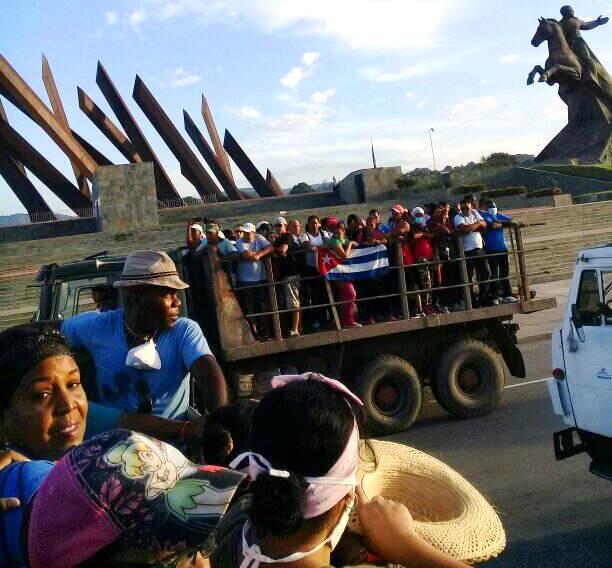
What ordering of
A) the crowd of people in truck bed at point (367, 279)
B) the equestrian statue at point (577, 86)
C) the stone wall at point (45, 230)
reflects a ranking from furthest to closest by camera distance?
the equestrian statue at point (577, 86), the stone wall at point (45, 230), the crowd of people in truck bed at point (367, 279)

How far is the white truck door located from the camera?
4.58 meters

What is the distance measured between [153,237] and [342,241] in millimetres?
15697

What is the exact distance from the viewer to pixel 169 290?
9.78 ft

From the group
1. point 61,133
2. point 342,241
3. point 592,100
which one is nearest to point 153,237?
point 61,133

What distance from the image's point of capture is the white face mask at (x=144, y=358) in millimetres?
2766

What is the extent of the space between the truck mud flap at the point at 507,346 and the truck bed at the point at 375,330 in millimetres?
148

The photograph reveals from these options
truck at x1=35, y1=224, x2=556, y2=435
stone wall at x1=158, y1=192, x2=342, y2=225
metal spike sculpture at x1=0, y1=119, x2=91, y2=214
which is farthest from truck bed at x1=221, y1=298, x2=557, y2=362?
metal spike sculpture at x1=0, y1=119, x2=91, y2=214

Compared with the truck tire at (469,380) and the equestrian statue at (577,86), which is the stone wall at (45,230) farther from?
the equestrian statue at (577,86)

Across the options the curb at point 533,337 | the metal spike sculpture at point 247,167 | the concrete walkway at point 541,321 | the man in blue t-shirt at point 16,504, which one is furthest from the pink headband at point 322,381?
the metal spike sculpture at point 247,167

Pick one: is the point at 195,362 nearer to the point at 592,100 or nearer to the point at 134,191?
the point at 134,191

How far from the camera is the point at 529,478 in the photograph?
18.9 feet

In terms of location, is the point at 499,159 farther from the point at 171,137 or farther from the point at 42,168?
the point at 42,168

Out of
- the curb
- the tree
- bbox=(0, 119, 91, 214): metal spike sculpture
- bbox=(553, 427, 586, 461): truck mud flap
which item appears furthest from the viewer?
the tree

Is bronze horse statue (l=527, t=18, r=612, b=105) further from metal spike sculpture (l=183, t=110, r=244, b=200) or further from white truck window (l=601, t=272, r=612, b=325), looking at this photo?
white truck window (l=601, t=272, r=612, b=325)
